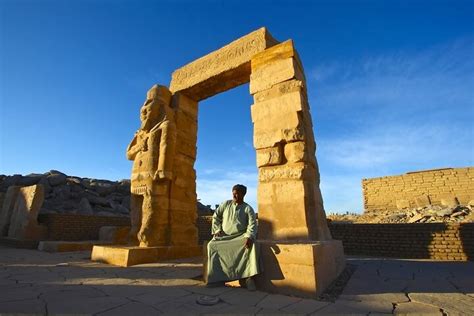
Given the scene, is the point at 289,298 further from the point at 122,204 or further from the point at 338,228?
the point at 122,204

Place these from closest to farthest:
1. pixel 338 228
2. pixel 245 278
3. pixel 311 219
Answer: pixel 245 278
pixel 311 219
pixel 338 228

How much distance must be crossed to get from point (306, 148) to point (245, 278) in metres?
1.91

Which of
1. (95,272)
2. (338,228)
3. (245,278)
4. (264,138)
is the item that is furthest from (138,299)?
(338,228)

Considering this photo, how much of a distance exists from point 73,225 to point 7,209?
2564mm

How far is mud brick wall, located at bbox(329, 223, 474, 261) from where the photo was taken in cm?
671

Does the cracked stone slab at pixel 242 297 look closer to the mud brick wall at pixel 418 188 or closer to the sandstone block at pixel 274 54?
the sandstone block at pixel 274 54

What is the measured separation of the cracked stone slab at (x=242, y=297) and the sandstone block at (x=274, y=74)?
294 cm

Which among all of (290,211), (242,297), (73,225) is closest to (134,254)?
(242,297)

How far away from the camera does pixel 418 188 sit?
16.7 m

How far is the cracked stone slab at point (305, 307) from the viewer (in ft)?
7.56

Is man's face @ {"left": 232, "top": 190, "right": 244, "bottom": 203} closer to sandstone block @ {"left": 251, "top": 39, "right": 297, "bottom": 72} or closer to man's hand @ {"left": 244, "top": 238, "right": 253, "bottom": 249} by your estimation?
man's hand @ {"left": 244, "top": 238, "right": 253, "bottom": 249}

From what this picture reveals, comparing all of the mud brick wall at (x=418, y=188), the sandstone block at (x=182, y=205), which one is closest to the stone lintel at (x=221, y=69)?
the sandstone block at (x=182, y=205)

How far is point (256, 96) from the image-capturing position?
14.7 feet

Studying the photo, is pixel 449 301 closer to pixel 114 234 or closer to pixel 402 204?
pixel 114 234
